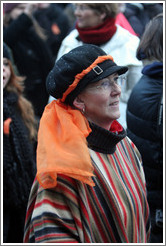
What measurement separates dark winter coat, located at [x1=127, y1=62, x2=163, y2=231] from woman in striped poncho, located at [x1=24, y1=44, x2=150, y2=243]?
25.3 inches

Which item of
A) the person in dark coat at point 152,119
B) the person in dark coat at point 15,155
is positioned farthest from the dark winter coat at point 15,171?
the person in dark coat at point 152,119

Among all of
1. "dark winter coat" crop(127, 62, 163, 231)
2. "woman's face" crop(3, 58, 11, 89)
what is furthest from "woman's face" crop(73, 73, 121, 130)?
"woman's face" crop(3, 58, 11, 89)

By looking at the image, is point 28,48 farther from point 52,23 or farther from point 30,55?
point 52,23

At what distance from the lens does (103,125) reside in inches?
78.1

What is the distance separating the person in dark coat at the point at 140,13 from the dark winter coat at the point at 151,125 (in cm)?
272

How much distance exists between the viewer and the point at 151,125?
8.88ft

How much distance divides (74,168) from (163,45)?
154cm

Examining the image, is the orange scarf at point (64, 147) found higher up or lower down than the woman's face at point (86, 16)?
lower down

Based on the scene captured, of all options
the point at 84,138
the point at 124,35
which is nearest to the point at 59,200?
the point at 84,138

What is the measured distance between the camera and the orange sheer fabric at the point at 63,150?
5.41ft

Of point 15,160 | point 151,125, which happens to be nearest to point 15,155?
point 15,160

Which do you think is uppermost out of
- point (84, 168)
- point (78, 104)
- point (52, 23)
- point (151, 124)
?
point (52, 23)

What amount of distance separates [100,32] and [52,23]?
8.27 feet

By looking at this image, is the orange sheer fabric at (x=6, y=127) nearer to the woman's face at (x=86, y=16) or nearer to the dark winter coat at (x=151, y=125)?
the dark winter coat at (x=151, y=125)
